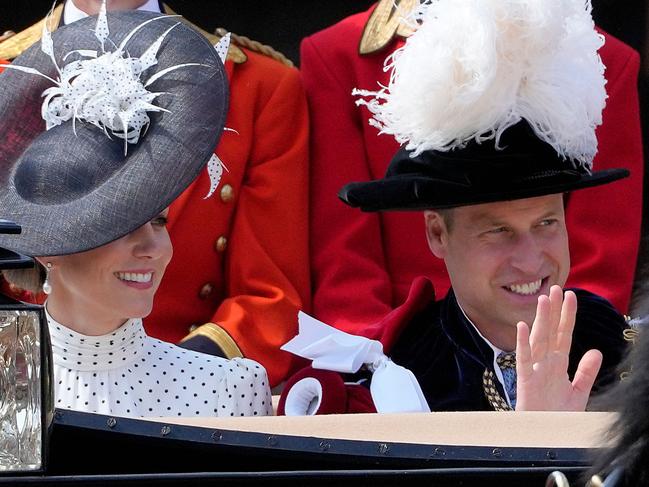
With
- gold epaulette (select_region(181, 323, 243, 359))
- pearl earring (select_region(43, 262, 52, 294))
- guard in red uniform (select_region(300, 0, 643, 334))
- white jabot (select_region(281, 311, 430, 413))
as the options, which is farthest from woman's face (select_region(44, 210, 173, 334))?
guard in red uniform (select_region(300, 0, 643, 334))

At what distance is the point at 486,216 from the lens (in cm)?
237

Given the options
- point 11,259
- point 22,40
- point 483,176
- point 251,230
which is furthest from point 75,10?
point 11,259

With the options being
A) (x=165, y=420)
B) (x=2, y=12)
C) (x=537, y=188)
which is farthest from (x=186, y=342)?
(x=2, y=12)

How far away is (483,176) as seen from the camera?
228 centimetres

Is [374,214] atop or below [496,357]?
atop

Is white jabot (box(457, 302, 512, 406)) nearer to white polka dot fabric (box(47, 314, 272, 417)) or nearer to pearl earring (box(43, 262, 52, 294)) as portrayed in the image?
white polka dot fabric (box(47, 314, 272, 417))

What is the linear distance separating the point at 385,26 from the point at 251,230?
21.2 inches

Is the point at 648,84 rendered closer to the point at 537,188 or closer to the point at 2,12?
the point at 537,188

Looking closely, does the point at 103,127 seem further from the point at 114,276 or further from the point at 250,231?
the point at 250,231

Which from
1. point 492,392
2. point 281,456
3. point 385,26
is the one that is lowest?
point 492,392

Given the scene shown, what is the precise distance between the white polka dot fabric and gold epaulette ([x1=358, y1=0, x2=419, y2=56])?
0.90 m

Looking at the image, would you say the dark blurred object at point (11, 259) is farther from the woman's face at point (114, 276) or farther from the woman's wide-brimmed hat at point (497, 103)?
the woman's wide-brimmed hat at point (497, 103)

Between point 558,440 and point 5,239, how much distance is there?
96 cm

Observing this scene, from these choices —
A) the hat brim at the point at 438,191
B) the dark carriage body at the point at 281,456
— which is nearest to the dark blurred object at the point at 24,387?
the dark carriage body at the point at 281,456
